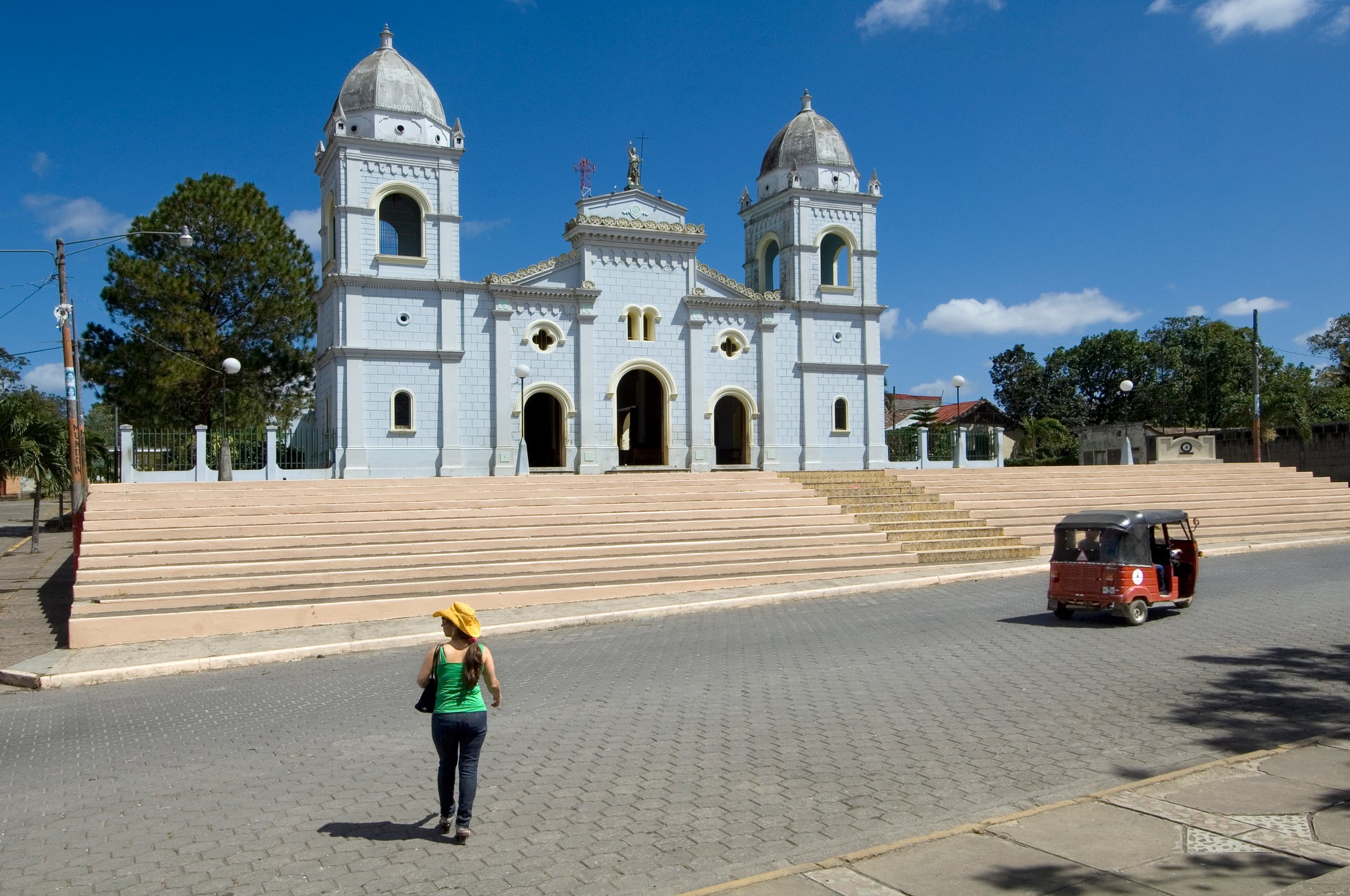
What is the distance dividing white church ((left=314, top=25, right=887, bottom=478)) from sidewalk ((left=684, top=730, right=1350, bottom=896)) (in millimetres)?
22167

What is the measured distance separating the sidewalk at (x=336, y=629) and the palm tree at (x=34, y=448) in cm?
626

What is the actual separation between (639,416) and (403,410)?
828 cm

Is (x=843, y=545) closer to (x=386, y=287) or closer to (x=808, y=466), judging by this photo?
(x=808, y=466)

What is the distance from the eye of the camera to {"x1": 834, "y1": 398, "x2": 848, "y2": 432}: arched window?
32.8 metres

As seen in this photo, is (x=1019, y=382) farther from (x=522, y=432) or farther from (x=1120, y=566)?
(x=1120, y=566)

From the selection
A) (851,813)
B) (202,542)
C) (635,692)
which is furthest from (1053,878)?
(202,542)

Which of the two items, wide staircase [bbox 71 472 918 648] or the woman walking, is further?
wide staircase [bbox 71 472 918 648]

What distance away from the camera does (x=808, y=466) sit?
32062 mm

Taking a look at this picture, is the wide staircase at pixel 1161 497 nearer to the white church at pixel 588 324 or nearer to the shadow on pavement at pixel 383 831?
the white church at pixel 588 324

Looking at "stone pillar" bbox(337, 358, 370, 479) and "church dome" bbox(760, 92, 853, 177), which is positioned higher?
"church dome" bbox(760, 92, 853, 177)

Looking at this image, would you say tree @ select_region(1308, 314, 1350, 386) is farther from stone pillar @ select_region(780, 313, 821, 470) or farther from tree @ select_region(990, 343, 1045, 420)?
stone pillar @ select_region(780, 313, 821, 470)

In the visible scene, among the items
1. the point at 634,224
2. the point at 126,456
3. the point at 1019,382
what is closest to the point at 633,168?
the point at 634,224

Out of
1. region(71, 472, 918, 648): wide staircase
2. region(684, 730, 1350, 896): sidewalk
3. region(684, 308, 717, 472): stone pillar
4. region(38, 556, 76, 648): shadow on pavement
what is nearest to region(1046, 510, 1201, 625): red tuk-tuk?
region(71, 472, 918, 648): wide staircase

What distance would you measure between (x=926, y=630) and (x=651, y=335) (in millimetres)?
19089
